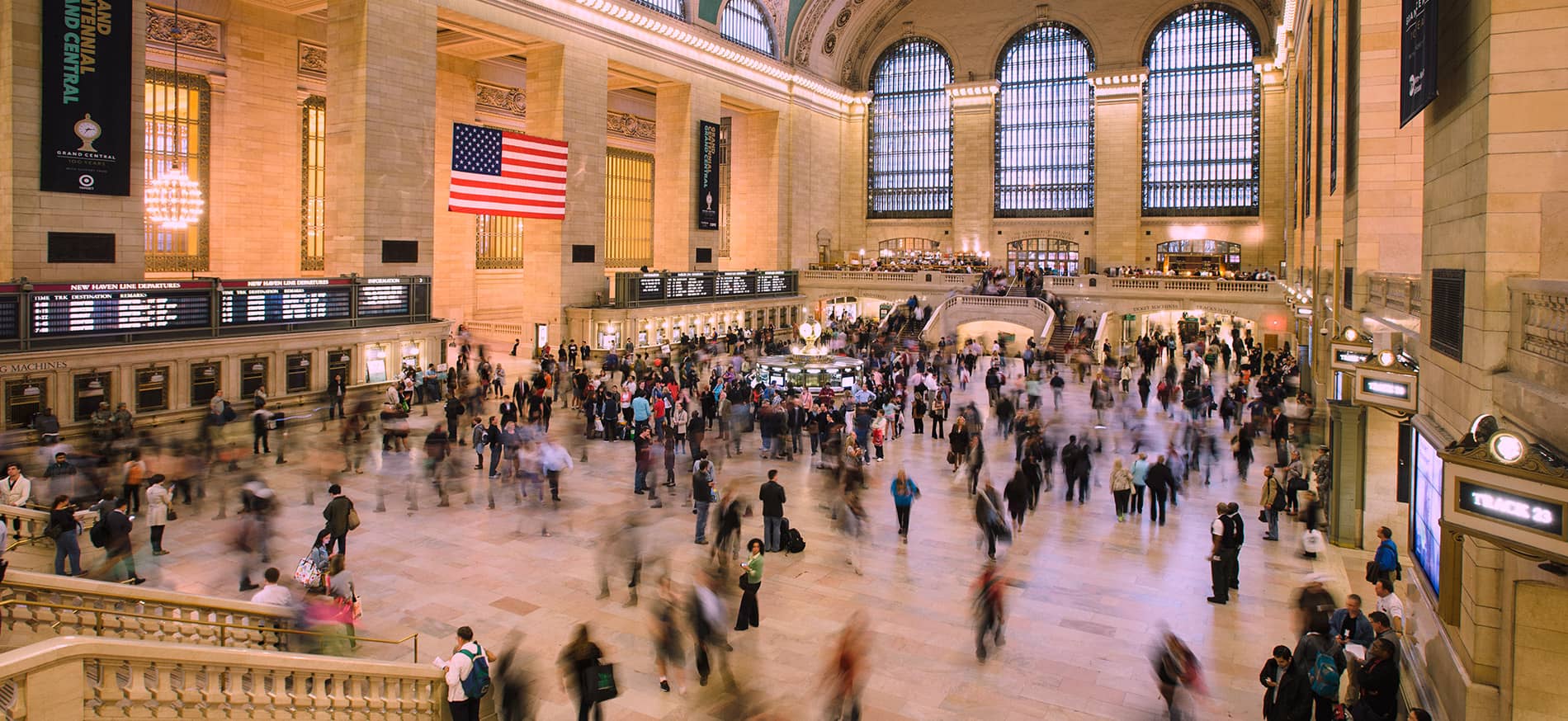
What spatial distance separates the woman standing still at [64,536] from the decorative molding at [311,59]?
21.0m

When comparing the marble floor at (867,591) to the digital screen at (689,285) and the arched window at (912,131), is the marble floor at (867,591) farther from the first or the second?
the arched window at (912,131)

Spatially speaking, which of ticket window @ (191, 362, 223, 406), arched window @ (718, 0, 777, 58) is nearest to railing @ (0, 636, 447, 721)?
ticket window @ (191, 362, 223, 406)

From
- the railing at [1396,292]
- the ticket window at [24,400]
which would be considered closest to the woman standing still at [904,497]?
the railing at [1396,292]

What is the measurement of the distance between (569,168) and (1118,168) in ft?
86.6

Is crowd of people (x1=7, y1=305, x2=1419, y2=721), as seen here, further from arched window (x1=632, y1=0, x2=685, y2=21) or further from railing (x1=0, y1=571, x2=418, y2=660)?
arched window (x1=632, y1=0, x2=685, y2=21)

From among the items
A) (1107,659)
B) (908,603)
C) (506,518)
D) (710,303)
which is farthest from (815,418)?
(710,303)

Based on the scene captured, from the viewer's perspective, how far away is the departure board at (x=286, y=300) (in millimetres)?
17797

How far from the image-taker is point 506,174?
2545 cm

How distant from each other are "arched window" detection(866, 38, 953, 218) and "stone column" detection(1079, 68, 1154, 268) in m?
7.45

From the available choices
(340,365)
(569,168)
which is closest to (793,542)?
(340,365)

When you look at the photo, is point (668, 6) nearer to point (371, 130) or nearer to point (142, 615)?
point (371, 130)

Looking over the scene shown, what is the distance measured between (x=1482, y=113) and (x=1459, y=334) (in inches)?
61.4

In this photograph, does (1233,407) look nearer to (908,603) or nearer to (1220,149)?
(908,603)

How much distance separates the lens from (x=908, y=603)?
30.8ft
